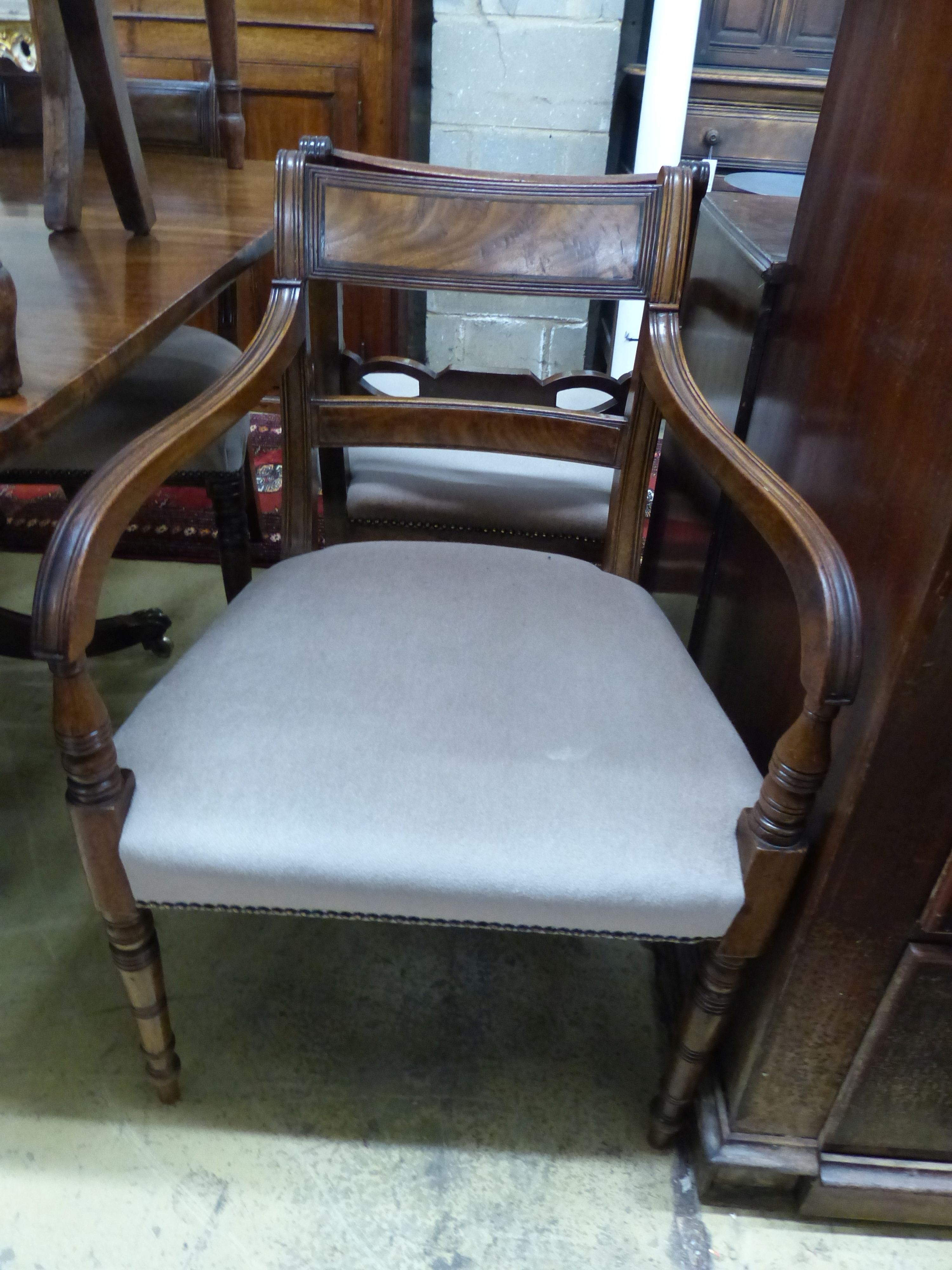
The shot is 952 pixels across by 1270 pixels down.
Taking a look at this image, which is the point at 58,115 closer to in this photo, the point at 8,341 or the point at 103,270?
the point at 103,270

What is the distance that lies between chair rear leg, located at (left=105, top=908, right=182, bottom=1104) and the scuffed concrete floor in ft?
0.27

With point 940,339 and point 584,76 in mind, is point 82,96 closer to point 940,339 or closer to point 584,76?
point 940,339

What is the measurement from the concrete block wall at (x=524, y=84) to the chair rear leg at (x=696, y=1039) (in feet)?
5.41

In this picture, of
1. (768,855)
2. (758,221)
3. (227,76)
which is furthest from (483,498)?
(227,76)

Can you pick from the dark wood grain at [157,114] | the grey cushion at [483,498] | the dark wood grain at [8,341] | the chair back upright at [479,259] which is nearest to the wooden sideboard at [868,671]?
the chair back upright at [479,259]

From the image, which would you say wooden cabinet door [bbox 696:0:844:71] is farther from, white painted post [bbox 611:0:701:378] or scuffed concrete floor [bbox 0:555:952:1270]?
scuffed concrete floor [bbox 0:555:952:1270]

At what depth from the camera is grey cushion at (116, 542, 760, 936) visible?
72 centimetres

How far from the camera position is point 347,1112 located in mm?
1014

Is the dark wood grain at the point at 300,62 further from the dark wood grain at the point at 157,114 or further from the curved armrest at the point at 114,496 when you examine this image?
the curved armrest at the point at 114,496

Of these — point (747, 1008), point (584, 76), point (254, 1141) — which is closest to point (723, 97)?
point (584, 76)

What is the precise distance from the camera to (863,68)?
0.77m

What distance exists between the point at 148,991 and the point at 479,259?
33.8 inches

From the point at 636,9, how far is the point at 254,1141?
2.60 m

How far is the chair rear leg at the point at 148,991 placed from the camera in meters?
0.82
